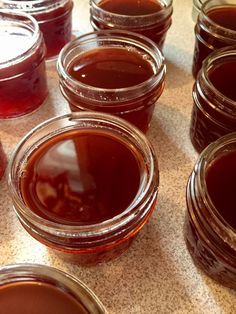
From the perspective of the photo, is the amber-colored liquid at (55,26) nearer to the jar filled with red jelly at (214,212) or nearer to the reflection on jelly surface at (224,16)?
the reflection on jelly surface at (224,16)

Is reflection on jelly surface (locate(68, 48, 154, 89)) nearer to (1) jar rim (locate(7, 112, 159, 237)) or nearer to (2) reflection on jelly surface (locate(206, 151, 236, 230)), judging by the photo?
(1) jar rim (locate(7, 112, 159, 237))

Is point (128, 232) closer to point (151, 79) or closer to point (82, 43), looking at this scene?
point (151, 79)

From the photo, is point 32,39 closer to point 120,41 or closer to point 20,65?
point 20,65

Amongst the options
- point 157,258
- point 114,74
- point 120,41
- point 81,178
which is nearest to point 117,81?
point 114,74

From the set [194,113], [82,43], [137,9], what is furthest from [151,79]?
[137,9]

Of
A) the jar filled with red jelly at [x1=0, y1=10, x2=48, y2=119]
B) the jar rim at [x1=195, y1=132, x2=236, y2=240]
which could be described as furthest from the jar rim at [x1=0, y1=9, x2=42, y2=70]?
the jar rim at [x1=195, y1=132, x2=236, y2=240]

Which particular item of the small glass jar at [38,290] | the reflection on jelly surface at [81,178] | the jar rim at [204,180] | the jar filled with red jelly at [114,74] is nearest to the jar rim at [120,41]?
the jar filled with red jelly at [114,74]
